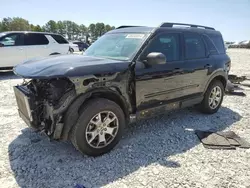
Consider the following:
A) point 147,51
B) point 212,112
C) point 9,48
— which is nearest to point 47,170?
point 147,51

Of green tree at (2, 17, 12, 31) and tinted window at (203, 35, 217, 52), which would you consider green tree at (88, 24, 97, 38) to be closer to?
green tree at (2, 17, 12, 31)

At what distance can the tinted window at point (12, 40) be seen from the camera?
9.77m

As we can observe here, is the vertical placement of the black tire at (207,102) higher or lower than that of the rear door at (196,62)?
lower

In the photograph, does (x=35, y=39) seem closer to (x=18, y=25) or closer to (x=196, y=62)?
(x=196, y=62)

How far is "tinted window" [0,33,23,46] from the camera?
384 inches

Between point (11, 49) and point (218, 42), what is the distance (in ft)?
27.2

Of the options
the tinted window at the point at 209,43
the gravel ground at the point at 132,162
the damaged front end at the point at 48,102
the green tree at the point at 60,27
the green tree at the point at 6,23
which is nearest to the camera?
the gravel ground at the point at 132,162

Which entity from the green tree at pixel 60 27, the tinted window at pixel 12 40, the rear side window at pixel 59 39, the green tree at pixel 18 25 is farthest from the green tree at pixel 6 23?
the tinted window at pixel 12 40

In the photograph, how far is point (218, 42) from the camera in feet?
17.9

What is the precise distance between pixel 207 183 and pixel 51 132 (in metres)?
2.12

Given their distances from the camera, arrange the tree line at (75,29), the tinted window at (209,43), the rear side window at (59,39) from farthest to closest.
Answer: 1. the tree line at (75,29)
2. the rear side window at (59,39)
3. the tinted window at (209,43)

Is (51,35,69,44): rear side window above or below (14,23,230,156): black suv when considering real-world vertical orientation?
above

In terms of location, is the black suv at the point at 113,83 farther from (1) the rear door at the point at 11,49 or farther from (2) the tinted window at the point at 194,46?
(1) the rear door at the point at 11,49

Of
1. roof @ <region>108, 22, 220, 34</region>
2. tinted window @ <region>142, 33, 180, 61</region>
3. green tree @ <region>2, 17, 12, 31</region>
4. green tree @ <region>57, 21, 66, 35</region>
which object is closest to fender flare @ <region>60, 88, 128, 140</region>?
tinted window @ <region>142, 33, 180, 61</region>
